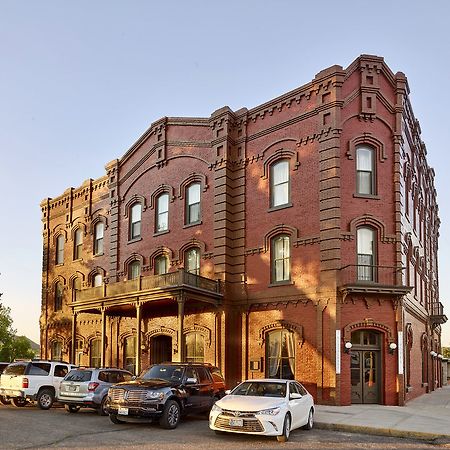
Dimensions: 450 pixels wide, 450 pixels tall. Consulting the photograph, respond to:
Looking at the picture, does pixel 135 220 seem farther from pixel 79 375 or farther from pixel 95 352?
pixel 79 375

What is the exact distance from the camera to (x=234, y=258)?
26.5 metres

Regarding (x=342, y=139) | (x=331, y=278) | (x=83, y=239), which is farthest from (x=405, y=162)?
(x=83, y=239)

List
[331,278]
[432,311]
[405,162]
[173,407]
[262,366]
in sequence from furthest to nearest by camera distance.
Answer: [432,311]
[405,162]
[262,366]
[331,278]
[173,407]

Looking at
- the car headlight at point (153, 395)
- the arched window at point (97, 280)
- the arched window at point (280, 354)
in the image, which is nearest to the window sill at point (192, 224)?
the arched window at point (280, 354)

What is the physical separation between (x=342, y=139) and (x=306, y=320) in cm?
740

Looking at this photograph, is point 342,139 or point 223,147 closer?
point 342,139

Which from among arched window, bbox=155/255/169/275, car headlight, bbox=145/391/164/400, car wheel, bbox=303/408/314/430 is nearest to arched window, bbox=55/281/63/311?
arched window, bbox=155/255/169/275

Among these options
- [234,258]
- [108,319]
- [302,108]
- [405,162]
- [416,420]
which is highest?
[302,108]

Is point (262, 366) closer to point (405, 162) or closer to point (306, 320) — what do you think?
point (306, 320)

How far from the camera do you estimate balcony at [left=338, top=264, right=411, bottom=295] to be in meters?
22.0

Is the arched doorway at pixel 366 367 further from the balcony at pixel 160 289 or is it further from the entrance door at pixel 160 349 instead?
the entrance door at pixel 160 349

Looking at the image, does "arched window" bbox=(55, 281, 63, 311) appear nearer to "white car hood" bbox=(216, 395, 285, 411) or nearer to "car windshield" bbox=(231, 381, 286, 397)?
"car windshield" bbox=(231, 381, 286, 397)

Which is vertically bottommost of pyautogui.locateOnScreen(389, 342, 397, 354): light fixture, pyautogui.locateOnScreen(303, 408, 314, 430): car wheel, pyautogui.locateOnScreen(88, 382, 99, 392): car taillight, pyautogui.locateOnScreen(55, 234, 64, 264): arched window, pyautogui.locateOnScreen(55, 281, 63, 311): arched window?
pyautogui.locateOnScreen(303, 408, 314, 430): car wheel

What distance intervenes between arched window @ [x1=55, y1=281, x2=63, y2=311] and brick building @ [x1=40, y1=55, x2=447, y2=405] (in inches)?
283
